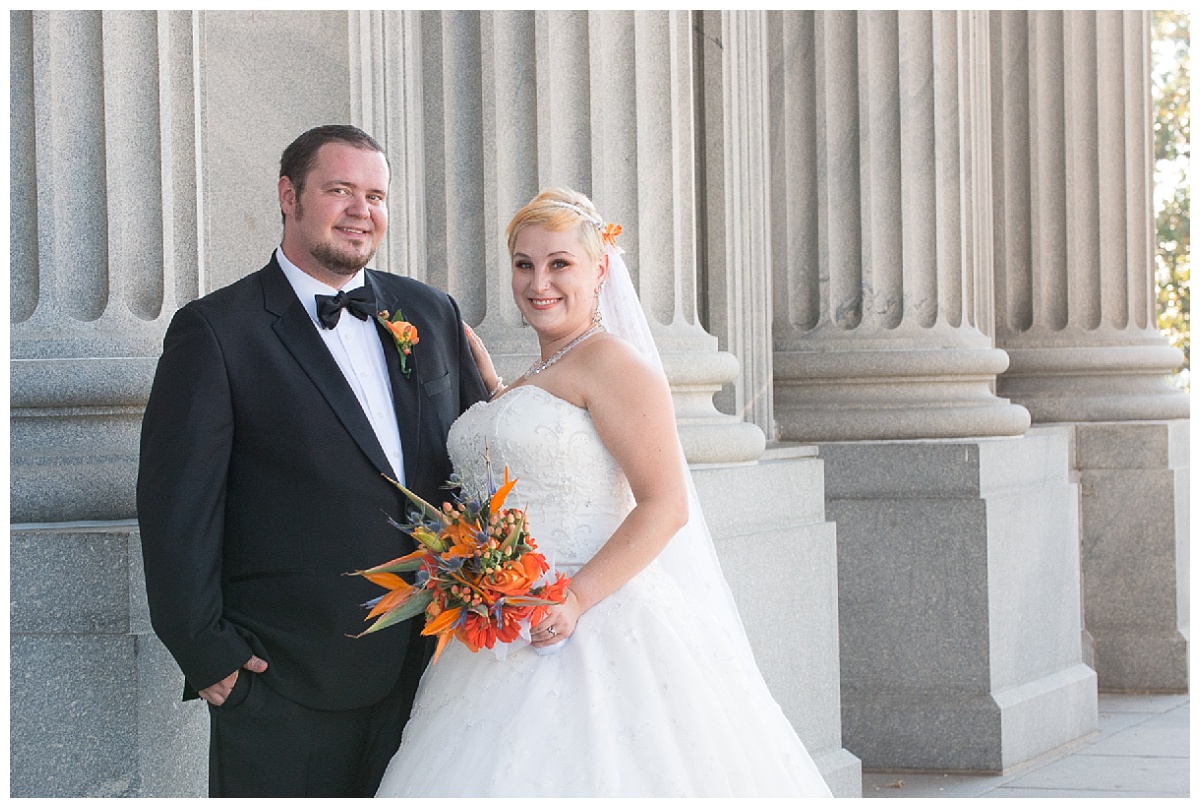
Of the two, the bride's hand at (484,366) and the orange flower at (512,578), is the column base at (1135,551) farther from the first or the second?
the orange flower at (512,578)

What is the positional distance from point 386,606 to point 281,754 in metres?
0.66

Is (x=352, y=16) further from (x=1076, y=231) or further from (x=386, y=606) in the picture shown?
(x=1076, y=231)

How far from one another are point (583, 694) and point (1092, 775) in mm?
5590

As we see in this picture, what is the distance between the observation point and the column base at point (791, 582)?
7.32 meters

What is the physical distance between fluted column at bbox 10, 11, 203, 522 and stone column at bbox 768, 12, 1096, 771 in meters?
4.97

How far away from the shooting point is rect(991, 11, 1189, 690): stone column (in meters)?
12.5

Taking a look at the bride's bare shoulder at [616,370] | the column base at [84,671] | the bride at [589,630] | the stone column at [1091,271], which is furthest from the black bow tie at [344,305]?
the stone column at [1091,271]

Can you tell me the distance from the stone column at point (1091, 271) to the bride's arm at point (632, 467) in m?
8.43

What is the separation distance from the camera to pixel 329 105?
7266mm

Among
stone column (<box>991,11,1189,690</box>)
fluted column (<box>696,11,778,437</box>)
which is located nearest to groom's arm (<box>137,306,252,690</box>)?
fluted column (<box>696,11,778,437</box>)

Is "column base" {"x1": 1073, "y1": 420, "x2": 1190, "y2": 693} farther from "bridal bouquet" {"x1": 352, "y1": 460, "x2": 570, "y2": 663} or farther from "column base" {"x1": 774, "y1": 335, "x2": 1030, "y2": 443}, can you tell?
"bridal bouquet" {"x1": 352, "y1": 460, "x2": 570, "y2": 663}

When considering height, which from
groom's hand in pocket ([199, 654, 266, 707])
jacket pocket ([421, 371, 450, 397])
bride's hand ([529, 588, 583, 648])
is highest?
jacket pocket ([421, 371, 450, 397])

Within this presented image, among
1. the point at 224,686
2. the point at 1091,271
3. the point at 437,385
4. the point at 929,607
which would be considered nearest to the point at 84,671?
the point at 224,686

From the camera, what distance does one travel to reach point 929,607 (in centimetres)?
945
